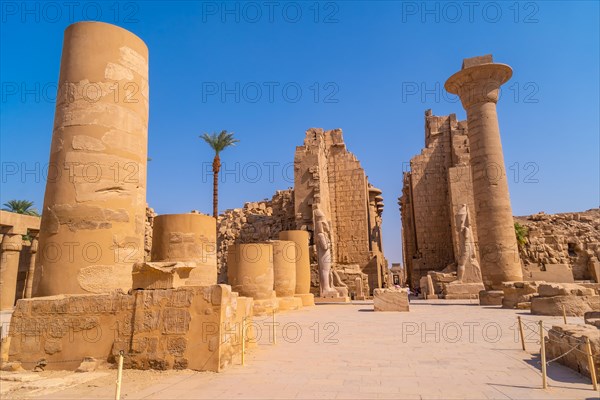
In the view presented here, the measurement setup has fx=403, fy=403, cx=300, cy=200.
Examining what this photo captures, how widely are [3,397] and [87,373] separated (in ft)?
2.92

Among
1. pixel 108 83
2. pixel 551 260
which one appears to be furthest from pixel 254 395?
pixel 551 260

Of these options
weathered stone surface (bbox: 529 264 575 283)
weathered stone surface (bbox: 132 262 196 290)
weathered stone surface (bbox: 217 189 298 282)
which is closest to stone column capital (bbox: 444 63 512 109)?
weathered stone surface (bbox: 529 264 575 283)

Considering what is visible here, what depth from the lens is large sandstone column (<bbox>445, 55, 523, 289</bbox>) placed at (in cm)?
1476

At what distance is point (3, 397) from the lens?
3879mm

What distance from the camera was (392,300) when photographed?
12797 mm

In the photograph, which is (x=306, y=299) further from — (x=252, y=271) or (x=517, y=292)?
(x=517, y=292)

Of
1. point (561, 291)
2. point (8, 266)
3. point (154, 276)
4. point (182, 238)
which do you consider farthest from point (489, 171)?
point (8, 266)

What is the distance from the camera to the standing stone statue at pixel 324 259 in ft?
61.3

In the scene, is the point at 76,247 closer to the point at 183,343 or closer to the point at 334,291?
the point at 183,343

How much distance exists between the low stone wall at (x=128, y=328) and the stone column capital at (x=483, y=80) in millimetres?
14186

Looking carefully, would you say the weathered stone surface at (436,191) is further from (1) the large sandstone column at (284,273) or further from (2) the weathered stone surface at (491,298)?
(1) the large sandstone column at (284,273)

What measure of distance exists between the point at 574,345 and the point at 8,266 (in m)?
17.7

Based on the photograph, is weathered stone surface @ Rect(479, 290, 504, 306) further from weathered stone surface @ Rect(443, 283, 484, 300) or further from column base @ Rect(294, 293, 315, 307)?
column base @ Rect(294, 293, 315, 307)

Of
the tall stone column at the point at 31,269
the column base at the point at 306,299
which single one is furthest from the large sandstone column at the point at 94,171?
the tall stone column at the point at 31,269
